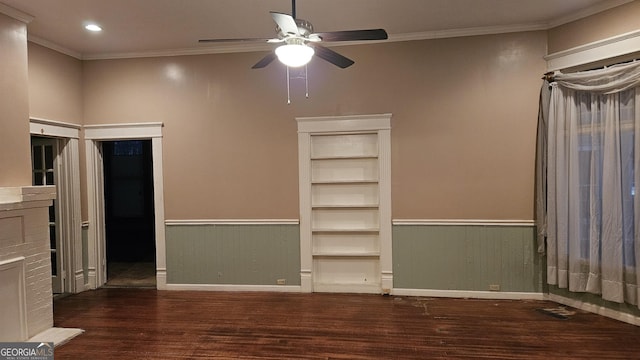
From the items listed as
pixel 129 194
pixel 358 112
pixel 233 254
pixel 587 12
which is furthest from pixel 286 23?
pixel 129 194

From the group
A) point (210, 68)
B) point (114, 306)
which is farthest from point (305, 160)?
point (114, 306)

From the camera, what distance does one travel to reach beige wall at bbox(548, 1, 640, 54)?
3.13 m

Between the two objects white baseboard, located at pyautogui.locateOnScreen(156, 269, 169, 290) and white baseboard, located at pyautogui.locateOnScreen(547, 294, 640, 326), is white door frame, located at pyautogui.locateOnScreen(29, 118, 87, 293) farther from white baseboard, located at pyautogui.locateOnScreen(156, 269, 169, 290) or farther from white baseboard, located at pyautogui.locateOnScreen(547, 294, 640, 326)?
white baseboard, located at pyautogui.locateOnScreen(547, 294, 640, 326)

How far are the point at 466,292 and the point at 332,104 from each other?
259cm

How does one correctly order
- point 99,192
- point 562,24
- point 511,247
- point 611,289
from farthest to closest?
1. point 99,192
2. point 511,247
3. point 562,24
4. point 611,289

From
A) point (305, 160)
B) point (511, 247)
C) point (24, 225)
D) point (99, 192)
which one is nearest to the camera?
point (24, 225)

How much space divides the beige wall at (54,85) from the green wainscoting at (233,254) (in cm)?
178

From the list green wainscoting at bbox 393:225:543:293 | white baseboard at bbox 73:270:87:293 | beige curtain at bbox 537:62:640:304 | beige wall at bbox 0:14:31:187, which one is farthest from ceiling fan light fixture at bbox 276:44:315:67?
white baseboard at bbox 73:270:87:293

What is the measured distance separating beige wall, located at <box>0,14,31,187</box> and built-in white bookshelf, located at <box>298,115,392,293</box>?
2.63 m

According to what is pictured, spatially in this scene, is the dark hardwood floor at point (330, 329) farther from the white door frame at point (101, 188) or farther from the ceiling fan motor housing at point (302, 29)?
the ceiling fan motor housing at point (302, 29)

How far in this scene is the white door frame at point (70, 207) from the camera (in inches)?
165

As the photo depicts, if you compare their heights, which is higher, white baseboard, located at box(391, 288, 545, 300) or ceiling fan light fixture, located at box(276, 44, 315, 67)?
ceiling fan light fixture, located at box(276, 44, 315, 67)

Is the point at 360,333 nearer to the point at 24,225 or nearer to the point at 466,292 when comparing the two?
the point at 466,292

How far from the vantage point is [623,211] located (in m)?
3.13
